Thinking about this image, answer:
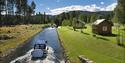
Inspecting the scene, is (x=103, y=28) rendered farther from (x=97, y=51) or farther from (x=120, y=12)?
(x=97, y=51)

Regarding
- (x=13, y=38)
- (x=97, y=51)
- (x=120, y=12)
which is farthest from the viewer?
(x=120, y=12)

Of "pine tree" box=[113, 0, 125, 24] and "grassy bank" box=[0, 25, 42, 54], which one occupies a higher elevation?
"pine tree" box=[113, 0, 125, 24]

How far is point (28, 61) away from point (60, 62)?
14.0ft

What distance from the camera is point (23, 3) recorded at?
17700cm

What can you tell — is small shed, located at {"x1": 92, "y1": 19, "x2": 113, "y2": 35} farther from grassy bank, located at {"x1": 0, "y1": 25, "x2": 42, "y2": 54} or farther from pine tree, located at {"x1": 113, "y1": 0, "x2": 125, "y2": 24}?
grassy bank, located at {"x1": 0, "y1": 25, "x2": 42, "y2": 54}

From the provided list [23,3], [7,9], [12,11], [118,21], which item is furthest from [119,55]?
[23,3]

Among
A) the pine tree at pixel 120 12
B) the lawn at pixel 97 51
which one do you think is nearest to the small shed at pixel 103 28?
the pine tree at pixel 120 12

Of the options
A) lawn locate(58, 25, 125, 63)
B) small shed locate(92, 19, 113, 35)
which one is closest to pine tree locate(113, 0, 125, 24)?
small shed locate(92, 19, 113, 35)

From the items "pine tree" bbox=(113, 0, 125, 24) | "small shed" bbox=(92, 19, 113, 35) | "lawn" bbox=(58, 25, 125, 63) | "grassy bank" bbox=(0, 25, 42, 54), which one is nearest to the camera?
"lawn" bbox=(58, 25, 125, 63)

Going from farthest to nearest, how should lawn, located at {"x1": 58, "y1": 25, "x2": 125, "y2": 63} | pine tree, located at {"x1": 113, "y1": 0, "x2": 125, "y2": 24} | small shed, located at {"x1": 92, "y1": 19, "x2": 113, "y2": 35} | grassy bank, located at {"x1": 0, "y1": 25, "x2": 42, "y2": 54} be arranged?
1. pine tree, located at {"x1": 113, "y1": 0, "x2": 125, "y2": 24}
2. small shed, located at {"x1": 92, "y1": 19, "x2": 113, "y2": 35}
3. grassy bank, located at {"x1": 0, "y1": 25, "x2": 42, "y2": 54}
4. lawn, located at {"x1": 58, "y1": 25, "x2": 125, "y2": 63}

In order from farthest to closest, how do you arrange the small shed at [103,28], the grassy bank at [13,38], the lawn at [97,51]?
the small shed at [103,28], the grassy bank at [13,38], the lawn at [97,51]

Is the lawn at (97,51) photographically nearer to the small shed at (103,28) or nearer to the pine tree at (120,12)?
the small shed at (103,28)

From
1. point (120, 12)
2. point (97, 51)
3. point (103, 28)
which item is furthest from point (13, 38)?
point (120, 12)

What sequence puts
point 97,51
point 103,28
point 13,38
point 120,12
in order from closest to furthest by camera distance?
1. point 97,51
2. point 13,38
3. point 103,28
4. point 120,12
